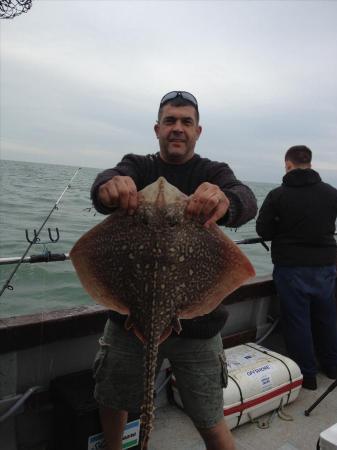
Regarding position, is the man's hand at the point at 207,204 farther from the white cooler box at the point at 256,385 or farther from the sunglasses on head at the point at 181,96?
the white cooler box at the point at 256,385

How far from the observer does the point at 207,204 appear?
1.91 m

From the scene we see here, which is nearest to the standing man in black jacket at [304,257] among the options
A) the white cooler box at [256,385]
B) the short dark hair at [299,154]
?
the short dark hair at [299,154]

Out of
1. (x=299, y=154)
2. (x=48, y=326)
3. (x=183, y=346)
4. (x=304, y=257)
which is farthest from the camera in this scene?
(x=299, y=154)

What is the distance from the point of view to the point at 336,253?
15.5 feet

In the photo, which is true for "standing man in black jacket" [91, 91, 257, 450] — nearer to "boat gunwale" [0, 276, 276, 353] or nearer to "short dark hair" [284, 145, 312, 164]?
"boat gunwale" [0, 276, 276, 353]

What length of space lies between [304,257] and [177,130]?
2.70 m

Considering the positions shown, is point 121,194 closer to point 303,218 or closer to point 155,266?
point 155,266

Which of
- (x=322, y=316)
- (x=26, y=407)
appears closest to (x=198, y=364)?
(x=26, y=407)

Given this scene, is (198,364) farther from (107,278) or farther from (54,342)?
(54,342)

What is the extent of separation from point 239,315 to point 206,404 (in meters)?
2.58

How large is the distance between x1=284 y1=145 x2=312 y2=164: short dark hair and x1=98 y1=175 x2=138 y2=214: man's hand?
3264 mm

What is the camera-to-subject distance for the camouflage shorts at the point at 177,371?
8.05 feet

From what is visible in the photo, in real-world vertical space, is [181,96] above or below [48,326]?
above

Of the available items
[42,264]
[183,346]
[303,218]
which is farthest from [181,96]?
[42,264]
